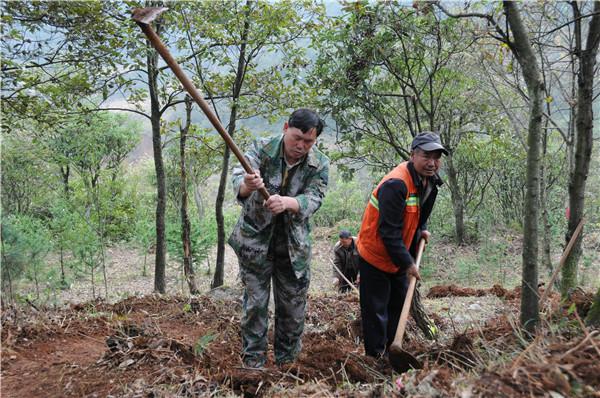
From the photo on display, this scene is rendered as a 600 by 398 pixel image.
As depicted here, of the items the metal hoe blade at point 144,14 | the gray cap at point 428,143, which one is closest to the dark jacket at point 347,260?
the gray cap at point 428,143

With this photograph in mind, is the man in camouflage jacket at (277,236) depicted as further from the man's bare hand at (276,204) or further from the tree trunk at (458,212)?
the tree trunk at (458,212)

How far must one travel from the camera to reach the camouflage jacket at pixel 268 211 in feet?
9.96

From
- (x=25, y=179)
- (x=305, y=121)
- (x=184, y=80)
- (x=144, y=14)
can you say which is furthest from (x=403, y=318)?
(x=25, y=179)

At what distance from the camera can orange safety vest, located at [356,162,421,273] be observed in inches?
122

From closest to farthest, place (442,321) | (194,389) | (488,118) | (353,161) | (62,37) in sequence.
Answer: (194,389), (442,321), (62,37), (353,161), (488,118)

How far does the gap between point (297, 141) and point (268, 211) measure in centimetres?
53

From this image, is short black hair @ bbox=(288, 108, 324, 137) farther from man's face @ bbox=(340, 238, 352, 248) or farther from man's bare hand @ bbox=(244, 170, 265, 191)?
man's face @ bbox=(340, 238, 352, 248)

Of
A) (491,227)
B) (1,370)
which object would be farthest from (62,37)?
(491,227)

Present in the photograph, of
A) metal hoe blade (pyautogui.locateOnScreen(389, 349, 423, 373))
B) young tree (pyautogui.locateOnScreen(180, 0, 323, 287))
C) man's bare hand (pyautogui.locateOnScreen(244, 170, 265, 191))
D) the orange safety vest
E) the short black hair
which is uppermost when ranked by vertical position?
young tree (pyautogui.locateOnScreen(180, 0, 323, 287))

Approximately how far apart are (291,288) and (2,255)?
7055 millimetres

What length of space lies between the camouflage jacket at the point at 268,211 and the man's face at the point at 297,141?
0.12 m

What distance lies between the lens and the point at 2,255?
25.8 ft

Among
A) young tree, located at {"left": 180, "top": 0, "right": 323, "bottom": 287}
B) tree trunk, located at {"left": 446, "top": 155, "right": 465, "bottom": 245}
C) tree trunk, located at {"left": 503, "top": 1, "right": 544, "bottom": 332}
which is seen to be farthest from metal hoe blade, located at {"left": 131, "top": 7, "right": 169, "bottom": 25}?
tree trunk, located at {"left": 446, "top": 155, "right": 465, "bottom": 245}

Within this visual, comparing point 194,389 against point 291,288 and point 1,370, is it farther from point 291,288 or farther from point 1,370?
point 1,370
